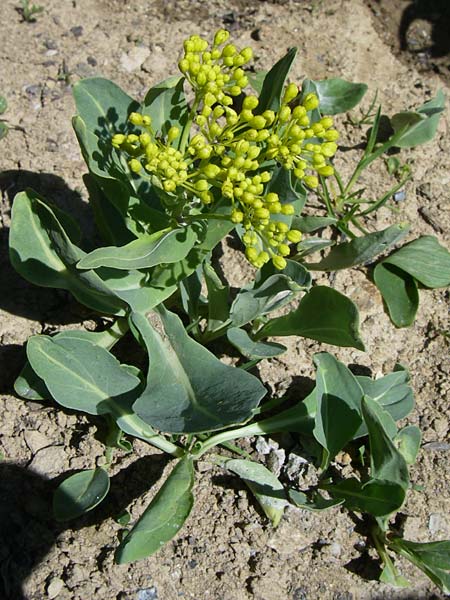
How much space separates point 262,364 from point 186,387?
0.60m

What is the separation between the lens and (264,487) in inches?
108

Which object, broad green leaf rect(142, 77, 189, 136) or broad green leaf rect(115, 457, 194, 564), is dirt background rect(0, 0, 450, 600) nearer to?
broad green leaf rect(115, 457, 194, 564)

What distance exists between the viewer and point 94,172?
2.59m

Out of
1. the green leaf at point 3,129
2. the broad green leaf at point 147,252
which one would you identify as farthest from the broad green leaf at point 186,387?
the green leaf at point 3,129

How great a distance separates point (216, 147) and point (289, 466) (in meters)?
1.27

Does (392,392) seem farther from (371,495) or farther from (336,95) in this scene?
(336,95)

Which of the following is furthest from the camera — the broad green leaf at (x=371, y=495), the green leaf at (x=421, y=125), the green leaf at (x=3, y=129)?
the green leaf at (x=421, y=125)

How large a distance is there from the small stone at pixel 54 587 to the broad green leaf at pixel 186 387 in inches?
26.6

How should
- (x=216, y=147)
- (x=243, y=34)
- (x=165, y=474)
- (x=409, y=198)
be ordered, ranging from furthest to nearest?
(x=243, y=34)
(x=409, y=198)
(x=165, y=474)
(x=216, y=147)

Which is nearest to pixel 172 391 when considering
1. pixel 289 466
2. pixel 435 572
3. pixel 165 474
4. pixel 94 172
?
pixel 165 474

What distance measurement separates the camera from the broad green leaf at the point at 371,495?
2496mm

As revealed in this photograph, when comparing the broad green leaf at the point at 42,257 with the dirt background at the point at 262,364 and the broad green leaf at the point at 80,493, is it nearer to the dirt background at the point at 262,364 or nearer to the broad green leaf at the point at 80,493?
the dirt background at the point at 262,364

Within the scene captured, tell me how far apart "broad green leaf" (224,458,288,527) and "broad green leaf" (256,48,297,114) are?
52.6 inches

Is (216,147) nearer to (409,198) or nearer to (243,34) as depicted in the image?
(409,198)
